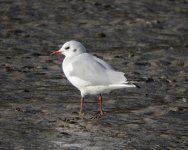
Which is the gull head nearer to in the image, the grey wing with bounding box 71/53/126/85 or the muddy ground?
the grey wing with bounding box 71/53/126/85

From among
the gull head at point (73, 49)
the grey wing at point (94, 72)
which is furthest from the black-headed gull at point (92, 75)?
the gull head at point (73, 49)

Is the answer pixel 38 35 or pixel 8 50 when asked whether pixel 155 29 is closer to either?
pixel 38 35

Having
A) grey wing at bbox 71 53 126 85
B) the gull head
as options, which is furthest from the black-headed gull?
the gull head

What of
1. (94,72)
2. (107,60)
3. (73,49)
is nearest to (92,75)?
(94,72)

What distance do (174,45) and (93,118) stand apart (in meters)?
5.38

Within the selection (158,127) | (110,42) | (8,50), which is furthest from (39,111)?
(110,42)

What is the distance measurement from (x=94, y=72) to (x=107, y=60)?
3400 mm

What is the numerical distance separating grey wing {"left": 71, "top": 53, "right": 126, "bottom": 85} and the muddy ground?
504 mm

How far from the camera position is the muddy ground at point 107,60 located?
990 centimetres

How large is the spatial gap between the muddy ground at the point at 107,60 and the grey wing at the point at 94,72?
1.65 feet

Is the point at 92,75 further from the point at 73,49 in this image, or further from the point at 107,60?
the point at 107,60

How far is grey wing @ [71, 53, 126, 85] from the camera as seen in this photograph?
1103 cm

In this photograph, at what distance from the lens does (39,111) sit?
11141mm

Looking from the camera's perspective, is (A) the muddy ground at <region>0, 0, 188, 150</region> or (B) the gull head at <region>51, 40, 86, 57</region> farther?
(B) the gull head at <region>51, 40, 86, 57</region>
